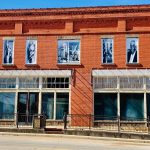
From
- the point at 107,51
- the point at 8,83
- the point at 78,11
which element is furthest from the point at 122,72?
the point at 8,83

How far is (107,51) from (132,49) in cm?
178

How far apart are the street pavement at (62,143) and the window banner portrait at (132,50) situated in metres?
7.90

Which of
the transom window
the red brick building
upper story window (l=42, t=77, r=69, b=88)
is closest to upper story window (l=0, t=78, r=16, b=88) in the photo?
the red brick building

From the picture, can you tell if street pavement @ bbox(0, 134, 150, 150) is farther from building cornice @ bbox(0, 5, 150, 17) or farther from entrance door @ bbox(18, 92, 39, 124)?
building cornice @ bbox(0, 5, 150, 17)

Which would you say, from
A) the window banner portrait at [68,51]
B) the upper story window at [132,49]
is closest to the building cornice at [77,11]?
the upper story window at [132,49]

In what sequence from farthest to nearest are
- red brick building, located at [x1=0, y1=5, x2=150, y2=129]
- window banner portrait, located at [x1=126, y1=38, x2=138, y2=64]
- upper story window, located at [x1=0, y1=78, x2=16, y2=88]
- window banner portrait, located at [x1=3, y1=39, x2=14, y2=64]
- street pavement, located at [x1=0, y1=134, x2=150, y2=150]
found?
1. window banner portrait, located at [x1=3, y1=39, x2=14, y2=64]
2. upper story window, located at [x1=0, y1=78, x2=16, y2=88]
3. window banner portrait, located at [x1=126, y1=38, x2=138, y2=64]
4. red brick building, located at [x1=0, y1=5, x2=150, y2=129]
5. street pavement, located at [x1=0, y1=134, x2=150, y2=150]

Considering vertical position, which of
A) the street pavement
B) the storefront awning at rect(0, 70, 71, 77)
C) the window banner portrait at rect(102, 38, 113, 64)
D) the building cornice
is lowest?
the street pavement

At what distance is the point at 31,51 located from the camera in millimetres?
30906

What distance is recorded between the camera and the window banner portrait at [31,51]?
30.8 metres

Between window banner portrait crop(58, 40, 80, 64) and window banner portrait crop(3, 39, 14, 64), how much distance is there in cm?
358

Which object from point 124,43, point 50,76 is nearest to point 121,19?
point 124,43

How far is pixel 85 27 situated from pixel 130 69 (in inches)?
179

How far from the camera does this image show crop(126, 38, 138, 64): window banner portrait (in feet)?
97.1

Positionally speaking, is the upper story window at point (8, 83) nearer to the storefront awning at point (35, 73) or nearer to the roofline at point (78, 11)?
the storefront awning at point (35, 73)
